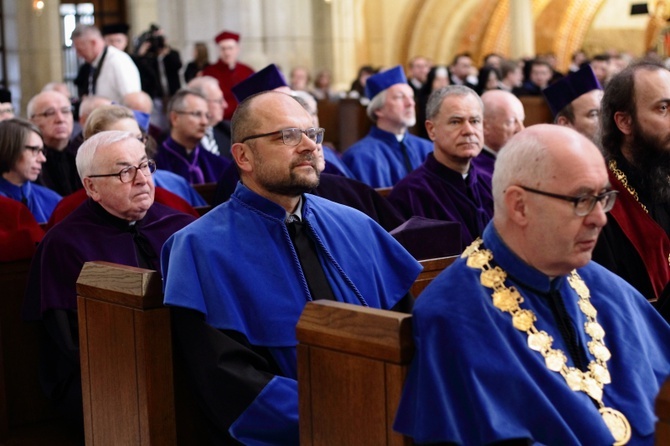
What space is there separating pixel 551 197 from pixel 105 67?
7477 mm

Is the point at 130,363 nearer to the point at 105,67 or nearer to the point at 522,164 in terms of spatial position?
the point at 522,164

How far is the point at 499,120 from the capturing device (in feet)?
22.0

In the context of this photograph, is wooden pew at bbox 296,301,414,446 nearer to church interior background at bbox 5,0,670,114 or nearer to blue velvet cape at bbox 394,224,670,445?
blue velvet cape at bbox 394,224,670,445

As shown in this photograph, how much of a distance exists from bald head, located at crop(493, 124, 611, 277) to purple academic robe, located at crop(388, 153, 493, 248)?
3.05 meters

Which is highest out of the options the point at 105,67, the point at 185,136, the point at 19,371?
the point at 105,67

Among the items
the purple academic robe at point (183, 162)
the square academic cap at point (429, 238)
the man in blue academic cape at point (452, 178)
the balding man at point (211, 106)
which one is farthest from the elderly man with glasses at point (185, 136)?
the square academic cap at point (429, 238)

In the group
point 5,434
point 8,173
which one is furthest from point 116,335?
point 8,173

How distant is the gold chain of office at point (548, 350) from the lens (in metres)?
2.66

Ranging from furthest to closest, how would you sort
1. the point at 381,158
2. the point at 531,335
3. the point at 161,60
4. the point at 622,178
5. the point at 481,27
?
the point at 481,27 < the point at 161,60 < the point at 381,158 < the point at 622,178 < the point at 531,335

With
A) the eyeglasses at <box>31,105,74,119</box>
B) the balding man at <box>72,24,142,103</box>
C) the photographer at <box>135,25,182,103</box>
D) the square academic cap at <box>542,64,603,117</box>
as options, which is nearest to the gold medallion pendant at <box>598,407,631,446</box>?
the square academic cap at <box>542,64,603,117</box>

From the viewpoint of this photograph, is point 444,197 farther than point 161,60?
No

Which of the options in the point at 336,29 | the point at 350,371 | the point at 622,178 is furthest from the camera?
the point at 336,29

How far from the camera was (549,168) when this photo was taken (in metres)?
2.64

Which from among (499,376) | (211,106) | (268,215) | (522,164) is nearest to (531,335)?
(499,376)
